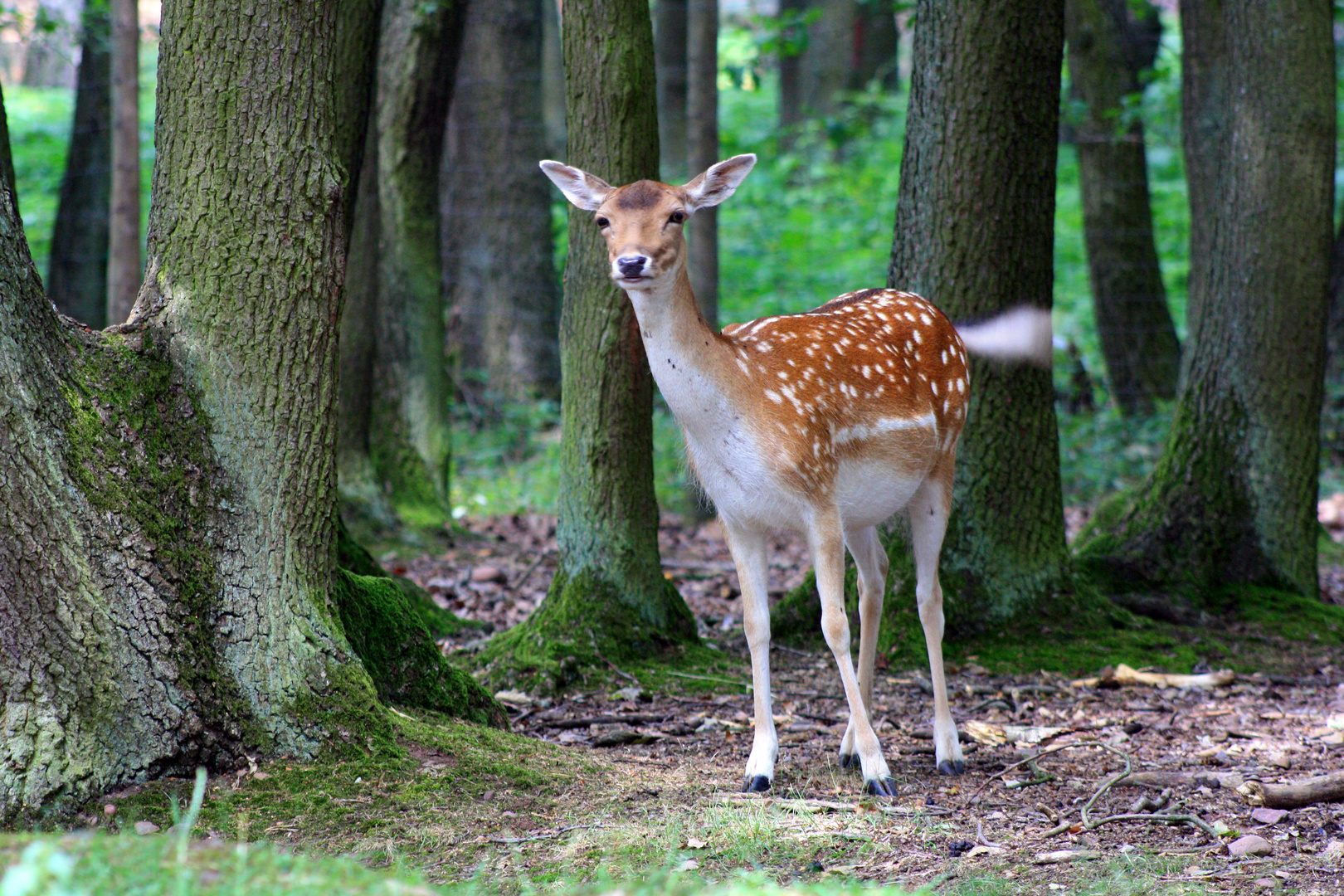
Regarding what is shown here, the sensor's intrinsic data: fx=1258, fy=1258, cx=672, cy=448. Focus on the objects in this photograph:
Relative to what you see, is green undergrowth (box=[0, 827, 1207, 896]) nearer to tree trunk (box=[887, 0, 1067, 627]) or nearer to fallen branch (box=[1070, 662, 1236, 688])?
fallen branch (box=[1070, 662, 1236, 688])

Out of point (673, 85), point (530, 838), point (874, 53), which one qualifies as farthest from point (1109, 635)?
point (874, 53)

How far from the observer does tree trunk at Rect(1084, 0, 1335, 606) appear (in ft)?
21.5

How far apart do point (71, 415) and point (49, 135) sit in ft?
59.0

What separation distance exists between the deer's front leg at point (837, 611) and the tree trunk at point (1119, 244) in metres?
8.53

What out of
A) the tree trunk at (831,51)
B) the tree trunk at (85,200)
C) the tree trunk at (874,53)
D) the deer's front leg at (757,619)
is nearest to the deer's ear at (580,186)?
the deer's front leg at (757,619)

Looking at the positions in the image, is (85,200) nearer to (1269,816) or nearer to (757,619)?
(757,619)

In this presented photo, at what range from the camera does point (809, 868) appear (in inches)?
132

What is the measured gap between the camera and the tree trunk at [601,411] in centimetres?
550

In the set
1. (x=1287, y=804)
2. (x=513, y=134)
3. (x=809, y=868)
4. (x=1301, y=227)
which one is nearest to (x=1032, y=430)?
(x=1301, y=227)

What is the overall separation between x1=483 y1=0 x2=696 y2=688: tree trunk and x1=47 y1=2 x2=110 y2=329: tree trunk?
27.2 ft

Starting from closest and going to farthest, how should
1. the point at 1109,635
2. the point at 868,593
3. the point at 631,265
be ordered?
the point at 631,265 → the point at 868,593 → the point at 1109,635

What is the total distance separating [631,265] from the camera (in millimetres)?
3969

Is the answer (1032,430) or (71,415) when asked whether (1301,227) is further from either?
(71,415)

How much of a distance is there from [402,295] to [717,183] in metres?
4.84
